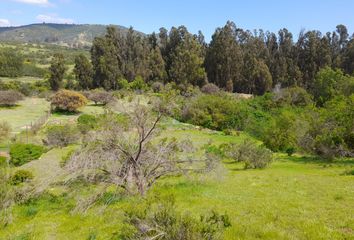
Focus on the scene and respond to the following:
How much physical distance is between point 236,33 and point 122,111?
68.1 metres

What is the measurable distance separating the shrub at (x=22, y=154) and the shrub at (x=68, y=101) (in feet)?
71.0

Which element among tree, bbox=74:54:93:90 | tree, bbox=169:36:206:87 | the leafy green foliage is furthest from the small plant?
tree, bbox=74:54:93:90

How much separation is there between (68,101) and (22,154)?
22927 millimetres

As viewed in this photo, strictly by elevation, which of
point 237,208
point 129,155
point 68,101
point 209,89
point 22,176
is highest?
point 209,89

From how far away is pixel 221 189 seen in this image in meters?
14.9

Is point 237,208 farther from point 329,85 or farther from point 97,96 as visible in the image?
point 329,85

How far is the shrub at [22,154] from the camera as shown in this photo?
2553cm

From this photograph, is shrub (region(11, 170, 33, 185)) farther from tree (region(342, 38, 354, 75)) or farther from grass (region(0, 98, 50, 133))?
tree (region(342, 38, 354, 75))

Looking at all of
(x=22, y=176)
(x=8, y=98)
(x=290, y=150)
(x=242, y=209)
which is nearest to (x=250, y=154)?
(x=290, y=150)

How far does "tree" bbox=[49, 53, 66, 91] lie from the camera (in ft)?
211

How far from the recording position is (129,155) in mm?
13039

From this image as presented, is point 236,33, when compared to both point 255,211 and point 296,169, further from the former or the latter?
point 255,211

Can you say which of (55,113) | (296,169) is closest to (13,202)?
(296,169)

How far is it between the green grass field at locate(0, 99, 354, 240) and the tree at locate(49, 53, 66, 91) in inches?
2077
